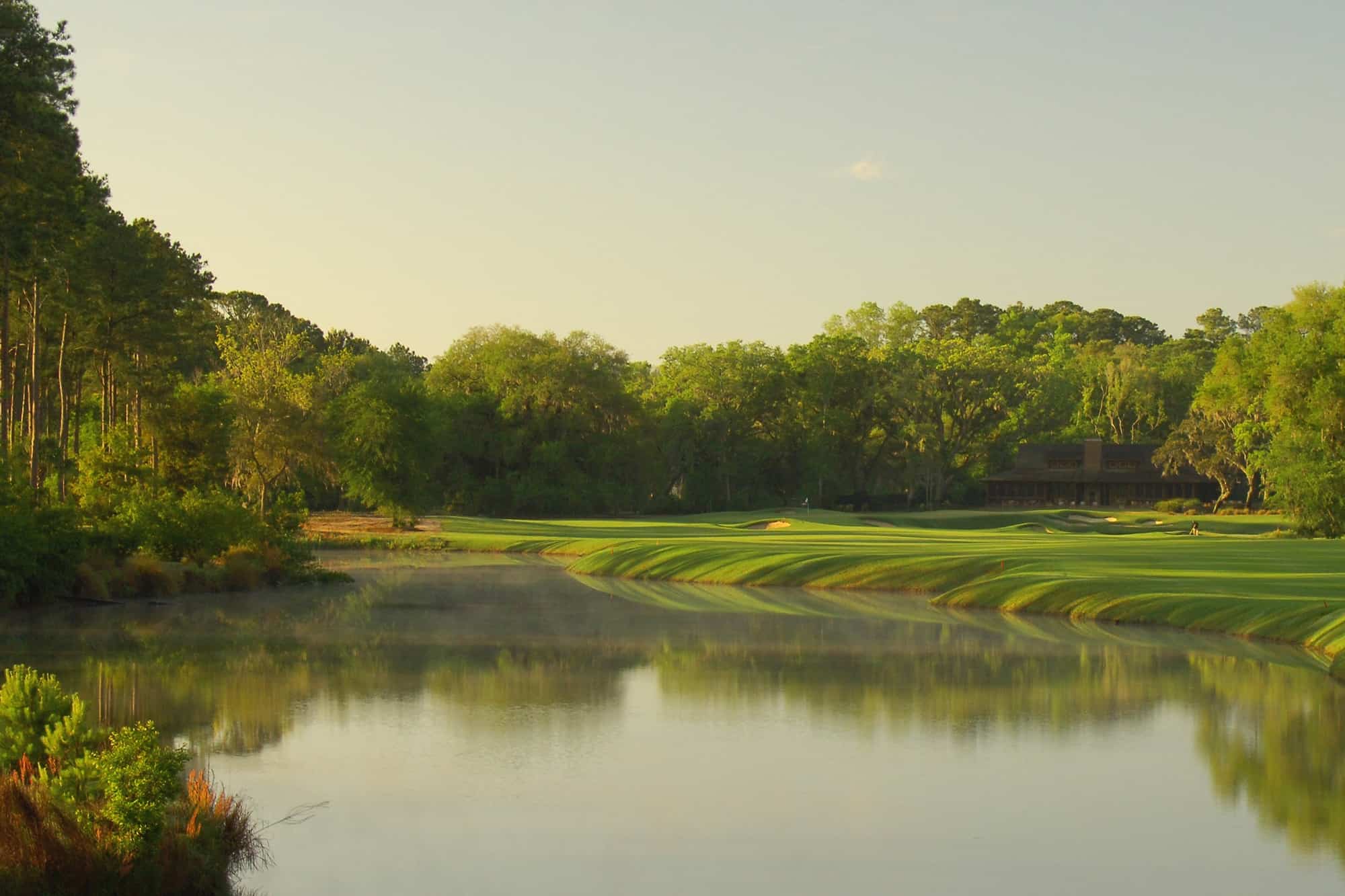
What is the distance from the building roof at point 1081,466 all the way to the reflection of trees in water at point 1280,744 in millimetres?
86090

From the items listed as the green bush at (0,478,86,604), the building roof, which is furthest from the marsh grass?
the building roof

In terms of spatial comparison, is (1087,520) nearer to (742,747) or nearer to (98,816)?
(742,747)

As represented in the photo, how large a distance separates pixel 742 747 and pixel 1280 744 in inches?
310

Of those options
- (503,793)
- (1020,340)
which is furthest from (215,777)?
(1020,340)

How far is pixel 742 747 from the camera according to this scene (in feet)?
67.1

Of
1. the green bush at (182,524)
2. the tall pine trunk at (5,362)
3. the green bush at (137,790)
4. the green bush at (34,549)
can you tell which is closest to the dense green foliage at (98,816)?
the green bush at (137,790)

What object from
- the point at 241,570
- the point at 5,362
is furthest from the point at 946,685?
the point at 5,362

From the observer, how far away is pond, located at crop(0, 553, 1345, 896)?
47.6ft

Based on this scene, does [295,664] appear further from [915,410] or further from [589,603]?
[915,410]

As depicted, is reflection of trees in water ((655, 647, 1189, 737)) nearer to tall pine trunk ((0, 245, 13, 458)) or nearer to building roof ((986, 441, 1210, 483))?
tall pine trunk ((0, 245, 13, 458))

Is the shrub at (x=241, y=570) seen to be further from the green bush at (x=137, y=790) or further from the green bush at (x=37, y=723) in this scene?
the green bush at (x=137, y=790)

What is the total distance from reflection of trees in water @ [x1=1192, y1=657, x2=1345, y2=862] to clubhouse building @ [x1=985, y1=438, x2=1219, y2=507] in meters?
85.6

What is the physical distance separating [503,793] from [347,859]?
118 inches

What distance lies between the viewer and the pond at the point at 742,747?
14.5 m
